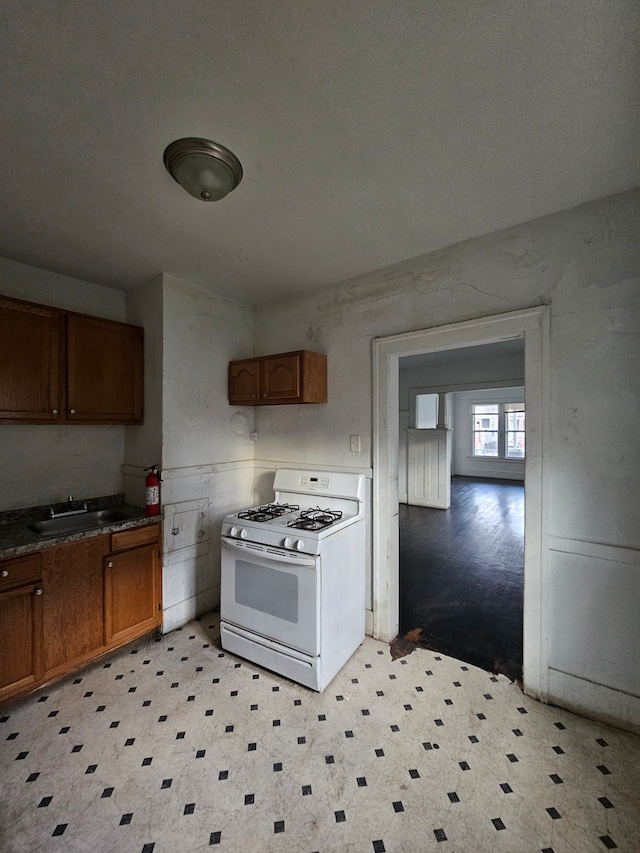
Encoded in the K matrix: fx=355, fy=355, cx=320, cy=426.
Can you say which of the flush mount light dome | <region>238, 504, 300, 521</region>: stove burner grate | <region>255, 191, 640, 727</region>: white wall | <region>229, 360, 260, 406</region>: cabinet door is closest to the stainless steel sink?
<region>238, 504, 300, 521</region>: stove burner grate

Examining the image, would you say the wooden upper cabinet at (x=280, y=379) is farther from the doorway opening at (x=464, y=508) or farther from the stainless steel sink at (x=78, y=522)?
the doorway opening at (x=464, y=508)

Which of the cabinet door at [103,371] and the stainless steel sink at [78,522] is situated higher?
the cabinet door at [103,371]

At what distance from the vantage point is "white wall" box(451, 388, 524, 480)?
30.1ft

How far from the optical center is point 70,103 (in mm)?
1224

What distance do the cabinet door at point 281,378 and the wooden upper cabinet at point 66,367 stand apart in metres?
0.96

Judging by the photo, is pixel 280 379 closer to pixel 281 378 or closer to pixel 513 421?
pixel 281 378

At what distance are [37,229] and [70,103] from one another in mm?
1054

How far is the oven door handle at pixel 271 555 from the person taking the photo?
6.43 ft

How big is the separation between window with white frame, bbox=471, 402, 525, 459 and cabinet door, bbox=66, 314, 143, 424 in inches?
357

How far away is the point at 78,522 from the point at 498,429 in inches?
373

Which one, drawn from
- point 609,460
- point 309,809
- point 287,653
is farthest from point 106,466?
point 609,460

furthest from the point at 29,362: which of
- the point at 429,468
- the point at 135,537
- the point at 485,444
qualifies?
the point at 485,444

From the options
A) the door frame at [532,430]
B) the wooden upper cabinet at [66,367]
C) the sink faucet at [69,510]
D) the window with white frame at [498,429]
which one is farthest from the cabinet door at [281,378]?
the window with white frame at [498,429]

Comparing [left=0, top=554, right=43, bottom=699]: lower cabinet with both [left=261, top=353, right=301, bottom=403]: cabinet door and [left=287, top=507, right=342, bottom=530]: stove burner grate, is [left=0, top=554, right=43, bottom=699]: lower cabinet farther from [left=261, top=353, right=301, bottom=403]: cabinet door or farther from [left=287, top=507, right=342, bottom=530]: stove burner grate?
[left=261, top=353, right=301, bottom=403]: cabinet door
